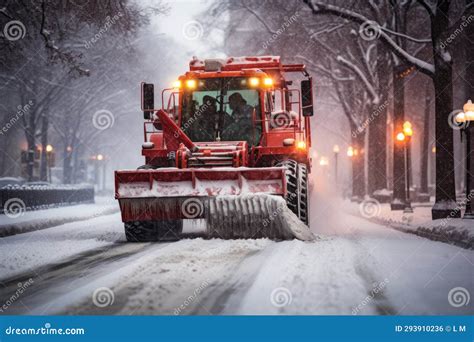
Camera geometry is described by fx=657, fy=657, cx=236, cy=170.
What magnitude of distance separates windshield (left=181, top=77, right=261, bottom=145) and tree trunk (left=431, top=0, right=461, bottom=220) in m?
5.67

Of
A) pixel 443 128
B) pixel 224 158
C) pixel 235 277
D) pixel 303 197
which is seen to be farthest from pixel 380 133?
pixel 235 277

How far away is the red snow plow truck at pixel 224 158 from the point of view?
11.4 m

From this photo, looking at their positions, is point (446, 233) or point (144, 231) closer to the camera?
point (144, 231)

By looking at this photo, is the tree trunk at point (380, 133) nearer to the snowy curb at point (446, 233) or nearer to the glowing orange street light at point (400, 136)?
the glowing orange street light at point (400, 136)

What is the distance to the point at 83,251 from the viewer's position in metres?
11.2

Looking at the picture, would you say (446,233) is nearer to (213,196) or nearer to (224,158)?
(224,158)

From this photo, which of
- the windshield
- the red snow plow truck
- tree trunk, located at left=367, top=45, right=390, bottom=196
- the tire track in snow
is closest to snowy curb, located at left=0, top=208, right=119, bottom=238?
the red snow plow truck

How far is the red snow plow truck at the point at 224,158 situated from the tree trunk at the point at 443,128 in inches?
172

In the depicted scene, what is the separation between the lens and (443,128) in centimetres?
1652

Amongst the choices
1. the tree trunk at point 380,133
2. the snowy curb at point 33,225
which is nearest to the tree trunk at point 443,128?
the snowy curb at point 33,225

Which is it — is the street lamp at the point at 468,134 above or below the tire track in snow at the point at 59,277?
above

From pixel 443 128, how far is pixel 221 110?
6343 millimetres

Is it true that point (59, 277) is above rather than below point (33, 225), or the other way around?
above

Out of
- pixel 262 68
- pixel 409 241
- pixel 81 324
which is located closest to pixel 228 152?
pixel 262 68
